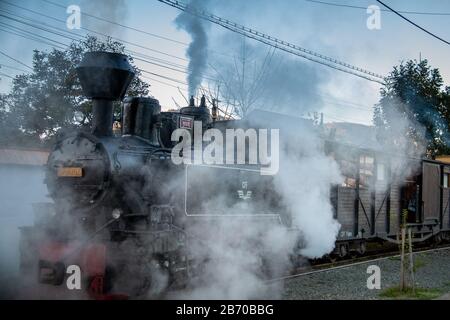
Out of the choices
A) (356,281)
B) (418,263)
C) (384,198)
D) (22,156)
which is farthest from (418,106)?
(22,156)

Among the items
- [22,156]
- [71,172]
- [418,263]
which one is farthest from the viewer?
[22,156]

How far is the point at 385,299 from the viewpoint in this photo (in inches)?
283

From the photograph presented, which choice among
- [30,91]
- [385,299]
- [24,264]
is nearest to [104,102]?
[24,264]

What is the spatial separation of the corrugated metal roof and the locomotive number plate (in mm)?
6327

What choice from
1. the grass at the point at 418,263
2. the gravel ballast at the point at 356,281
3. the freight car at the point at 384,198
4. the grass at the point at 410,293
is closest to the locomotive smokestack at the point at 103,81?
the gravel ballast at the point at 356,281

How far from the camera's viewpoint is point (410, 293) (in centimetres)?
762

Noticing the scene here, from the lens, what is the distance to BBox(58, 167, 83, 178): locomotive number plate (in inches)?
250

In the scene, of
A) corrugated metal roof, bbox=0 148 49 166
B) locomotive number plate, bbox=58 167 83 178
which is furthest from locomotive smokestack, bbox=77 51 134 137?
corrugated metal roof, bbox=0 148 49 166

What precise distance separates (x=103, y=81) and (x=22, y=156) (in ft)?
26.6

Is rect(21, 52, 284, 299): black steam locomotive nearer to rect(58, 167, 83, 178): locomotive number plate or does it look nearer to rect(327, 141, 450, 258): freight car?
rect(58, 167, 83, 178): locomotive number plate

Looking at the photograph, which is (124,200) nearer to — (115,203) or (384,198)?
(115,203)
